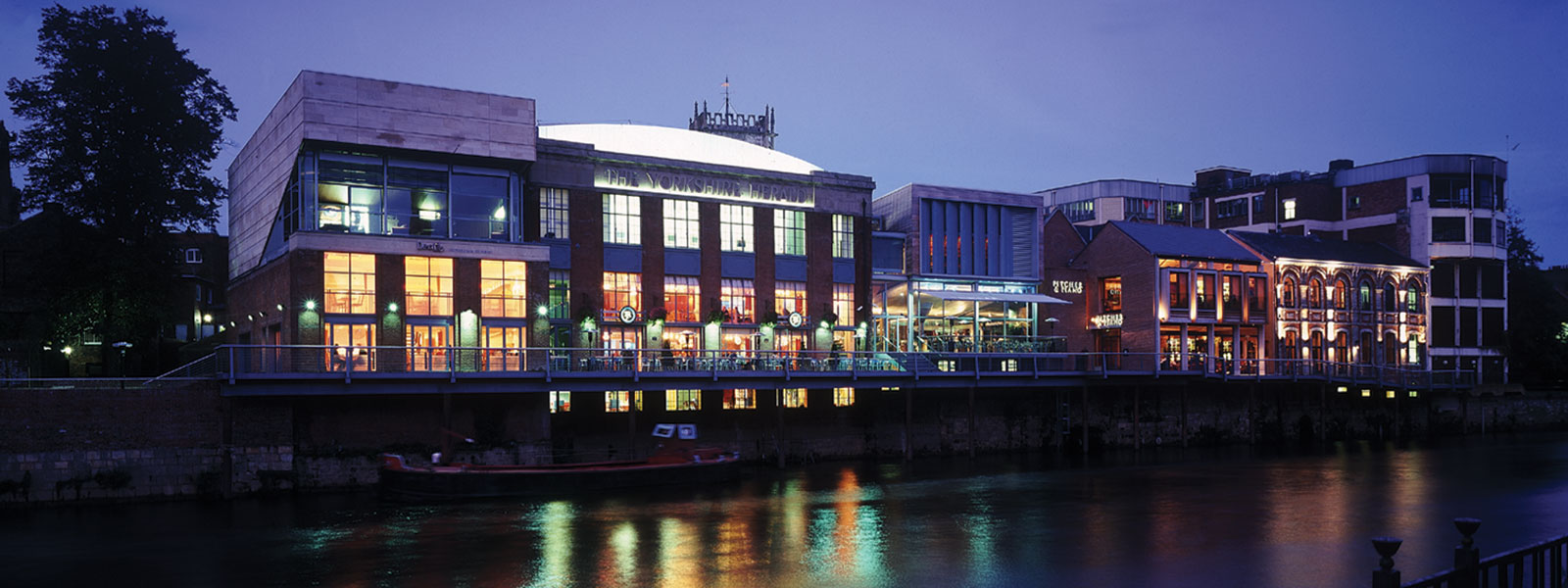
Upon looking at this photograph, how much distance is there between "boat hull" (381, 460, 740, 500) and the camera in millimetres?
35750

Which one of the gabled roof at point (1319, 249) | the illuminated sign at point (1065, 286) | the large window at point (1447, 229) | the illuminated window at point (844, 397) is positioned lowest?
the illuminated window at point (844, 397)

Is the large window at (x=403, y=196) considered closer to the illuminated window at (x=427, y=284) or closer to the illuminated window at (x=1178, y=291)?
the illuminated window at (x=427, y=284)

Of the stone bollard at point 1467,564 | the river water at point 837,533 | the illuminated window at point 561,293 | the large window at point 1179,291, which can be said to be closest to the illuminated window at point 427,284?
the illuminated window at point 561,293

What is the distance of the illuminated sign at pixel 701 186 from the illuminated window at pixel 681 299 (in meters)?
3.80

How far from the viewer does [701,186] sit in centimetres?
4981

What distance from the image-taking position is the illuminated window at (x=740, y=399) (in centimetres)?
4769

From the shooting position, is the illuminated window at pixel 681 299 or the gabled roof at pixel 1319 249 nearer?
the illuminated window at pixel 681 299

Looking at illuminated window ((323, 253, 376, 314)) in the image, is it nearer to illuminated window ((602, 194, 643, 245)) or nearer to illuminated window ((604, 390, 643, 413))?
illuminated window ((604, 390, 643, 413))

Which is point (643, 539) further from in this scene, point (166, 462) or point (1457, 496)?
point (1457, 496)

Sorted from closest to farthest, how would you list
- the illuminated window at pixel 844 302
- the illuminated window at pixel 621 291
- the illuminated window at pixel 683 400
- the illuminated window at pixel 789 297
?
the illuminated window at pixel 683 400, the illuminated window at pixel 621 291, the illuminated window at pixel 789 297, the illuminated window at pixel 844 302

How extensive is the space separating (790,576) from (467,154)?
2634 centimetres

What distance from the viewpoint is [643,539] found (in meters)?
27.2

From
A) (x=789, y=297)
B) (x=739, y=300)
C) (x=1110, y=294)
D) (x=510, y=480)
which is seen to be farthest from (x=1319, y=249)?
(x=510, y=480)

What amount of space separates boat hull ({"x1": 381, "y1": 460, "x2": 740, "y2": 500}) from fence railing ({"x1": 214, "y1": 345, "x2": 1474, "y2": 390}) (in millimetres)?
3511
